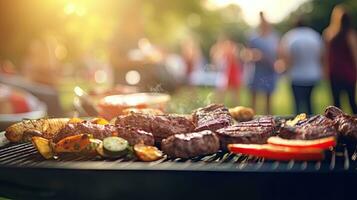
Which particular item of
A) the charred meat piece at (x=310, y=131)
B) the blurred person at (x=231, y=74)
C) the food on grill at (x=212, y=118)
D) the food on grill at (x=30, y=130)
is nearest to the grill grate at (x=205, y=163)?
the charred meat piece at (x=310, y=131)

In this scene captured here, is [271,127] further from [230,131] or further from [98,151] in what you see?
[98,151]

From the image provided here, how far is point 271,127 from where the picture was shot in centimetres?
399

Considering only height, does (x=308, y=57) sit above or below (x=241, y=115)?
→ above

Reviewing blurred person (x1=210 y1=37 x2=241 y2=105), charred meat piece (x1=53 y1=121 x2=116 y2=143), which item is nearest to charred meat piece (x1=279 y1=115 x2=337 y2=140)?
charred meat piece (x1=53 y1=121 x2=116 y2=143)

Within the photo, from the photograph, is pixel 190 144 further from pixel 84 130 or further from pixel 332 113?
pixel 332 113

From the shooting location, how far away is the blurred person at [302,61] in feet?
31.2

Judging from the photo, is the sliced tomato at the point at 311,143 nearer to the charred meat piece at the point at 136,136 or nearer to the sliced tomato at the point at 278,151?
the sliced tomato at the point at 278,151

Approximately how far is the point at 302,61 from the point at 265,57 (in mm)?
1205

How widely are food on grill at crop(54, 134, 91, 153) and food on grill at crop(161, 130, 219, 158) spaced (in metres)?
0.48

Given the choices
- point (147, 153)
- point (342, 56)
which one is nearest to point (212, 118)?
point (147, 153)

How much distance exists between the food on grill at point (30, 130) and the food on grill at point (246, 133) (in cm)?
122

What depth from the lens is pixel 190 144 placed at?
3.67 m

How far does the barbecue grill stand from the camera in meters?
3.25

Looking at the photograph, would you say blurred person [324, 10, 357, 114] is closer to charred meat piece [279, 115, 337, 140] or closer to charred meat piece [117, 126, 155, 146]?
charred meat piece [279, 115, 337, 140]
